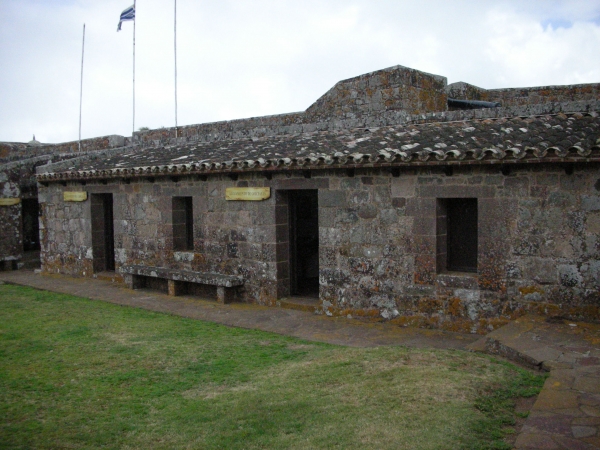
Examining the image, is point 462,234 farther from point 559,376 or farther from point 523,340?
point 559,376

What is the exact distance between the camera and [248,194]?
10.1 m

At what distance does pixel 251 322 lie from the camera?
8.87 m

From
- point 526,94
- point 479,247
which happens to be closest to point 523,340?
point 479,247

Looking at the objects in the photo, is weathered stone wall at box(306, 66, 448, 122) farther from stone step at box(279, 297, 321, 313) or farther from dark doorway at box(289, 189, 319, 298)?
stone step at box(279, 297, 321, 313)

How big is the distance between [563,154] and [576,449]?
385 cm

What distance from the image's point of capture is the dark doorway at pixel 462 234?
321 inches

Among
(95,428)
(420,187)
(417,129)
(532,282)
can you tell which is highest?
(417,129)

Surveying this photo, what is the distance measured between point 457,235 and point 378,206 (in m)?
1.21

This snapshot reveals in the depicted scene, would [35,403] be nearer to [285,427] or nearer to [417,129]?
[285,427]

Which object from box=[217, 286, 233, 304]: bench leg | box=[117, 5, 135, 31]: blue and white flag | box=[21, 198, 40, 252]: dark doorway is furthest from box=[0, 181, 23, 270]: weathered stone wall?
box=[217, 286, 233, 304]: bench leg

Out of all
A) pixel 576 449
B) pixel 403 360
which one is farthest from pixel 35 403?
pixel 576 449

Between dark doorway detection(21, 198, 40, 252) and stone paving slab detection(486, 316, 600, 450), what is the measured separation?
14.8 m

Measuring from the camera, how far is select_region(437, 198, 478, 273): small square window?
813cm

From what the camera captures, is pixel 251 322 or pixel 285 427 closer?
pixel 285 427
